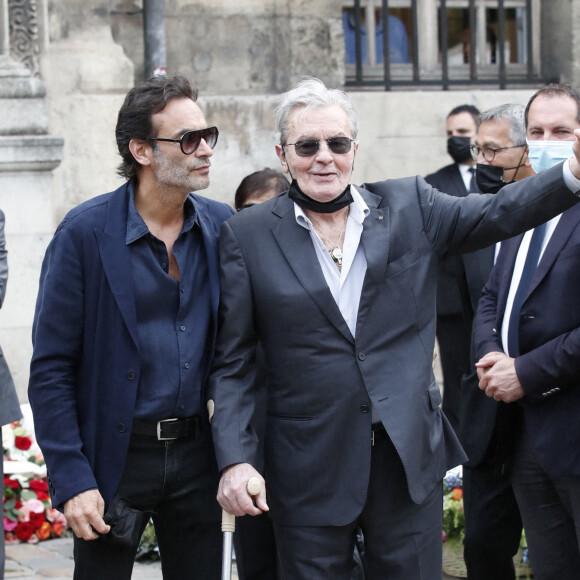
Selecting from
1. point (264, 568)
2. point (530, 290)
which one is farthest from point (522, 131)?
point (264, 568)

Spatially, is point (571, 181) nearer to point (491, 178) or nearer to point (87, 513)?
point (87, 513)

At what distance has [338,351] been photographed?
3814 mm

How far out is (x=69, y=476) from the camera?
3836 millimetres

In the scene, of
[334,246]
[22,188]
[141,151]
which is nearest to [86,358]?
[141,151]

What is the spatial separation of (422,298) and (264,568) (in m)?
1.25

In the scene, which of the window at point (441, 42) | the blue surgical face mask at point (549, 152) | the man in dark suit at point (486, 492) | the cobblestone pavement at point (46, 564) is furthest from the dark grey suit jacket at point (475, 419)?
the window at point (441, 42)

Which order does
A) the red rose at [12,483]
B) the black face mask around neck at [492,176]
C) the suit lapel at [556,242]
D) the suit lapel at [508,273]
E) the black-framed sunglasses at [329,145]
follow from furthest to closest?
1. the red rose at [12,483]
2. the black face mask around neck at [492,176]
3. the suit lapel at [508,273]
4. the suit lapel at [556,242]
5. the black-framed sunglasses at [329,145]

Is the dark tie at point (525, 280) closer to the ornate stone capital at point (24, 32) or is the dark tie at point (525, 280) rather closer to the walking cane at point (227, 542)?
the walking cane at point (227, 542)

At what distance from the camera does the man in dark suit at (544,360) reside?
4348mm

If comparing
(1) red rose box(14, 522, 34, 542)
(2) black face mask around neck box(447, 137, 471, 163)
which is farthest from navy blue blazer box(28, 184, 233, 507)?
(2) black face mask around neck box(447, 137, 471, 163)

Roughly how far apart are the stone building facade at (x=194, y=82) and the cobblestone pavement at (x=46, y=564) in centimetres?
130

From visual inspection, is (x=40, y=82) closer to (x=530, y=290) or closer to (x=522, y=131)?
(x=522, y=131)

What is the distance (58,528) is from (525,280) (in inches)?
132

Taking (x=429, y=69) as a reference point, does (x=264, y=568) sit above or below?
below
